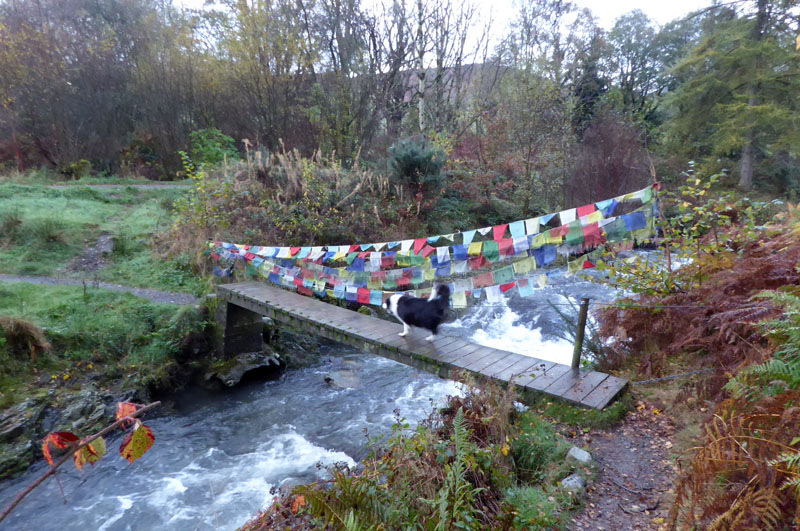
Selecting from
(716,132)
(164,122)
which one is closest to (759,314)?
(716,132)

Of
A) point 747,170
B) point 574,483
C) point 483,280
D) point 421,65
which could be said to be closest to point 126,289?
point 483,280

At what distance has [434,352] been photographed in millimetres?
4836

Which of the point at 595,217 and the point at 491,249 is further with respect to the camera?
the point at 491,249

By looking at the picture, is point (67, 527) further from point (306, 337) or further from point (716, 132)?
point (716, 132)

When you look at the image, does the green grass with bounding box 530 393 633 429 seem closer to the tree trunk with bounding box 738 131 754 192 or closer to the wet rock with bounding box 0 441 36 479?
the wet rock with bounding box 0 441 36 479

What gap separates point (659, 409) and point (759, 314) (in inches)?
44.4

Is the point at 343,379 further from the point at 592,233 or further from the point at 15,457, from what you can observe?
the point at 592,233

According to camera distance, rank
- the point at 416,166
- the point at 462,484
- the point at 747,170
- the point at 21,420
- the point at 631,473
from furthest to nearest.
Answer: the point at 747,170, the point at 416,166, the point at 21,420, the point at 631,473, the point at 462,484

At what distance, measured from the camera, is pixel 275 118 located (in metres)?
13.5

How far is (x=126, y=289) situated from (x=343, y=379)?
15.0 feet

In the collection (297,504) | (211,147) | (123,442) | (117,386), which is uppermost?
(211,147)

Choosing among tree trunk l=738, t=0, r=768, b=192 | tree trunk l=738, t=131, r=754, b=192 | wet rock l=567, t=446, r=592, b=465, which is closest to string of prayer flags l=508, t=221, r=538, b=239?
wet rock l=567, t=446, r=592, b=465

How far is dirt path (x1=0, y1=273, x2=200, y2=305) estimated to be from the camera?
7.26m

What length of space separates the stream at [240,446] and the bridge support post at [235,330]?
82 cm
